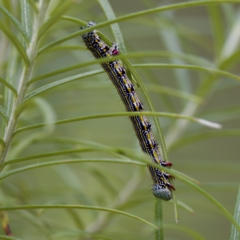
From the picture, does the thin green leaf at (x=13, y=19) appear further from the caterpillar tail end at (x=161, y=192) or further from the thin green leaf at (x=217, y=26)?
the thin green leaf at (x=217, y=26)

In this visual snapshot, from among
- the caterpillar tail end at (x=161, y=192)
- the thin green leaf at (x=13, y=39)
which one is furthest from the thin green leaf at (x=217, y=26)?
the thin green leaf at (x=13, y=39)

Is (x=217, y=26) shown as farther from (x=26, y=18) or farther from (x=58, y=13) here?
(x=58, y=13)

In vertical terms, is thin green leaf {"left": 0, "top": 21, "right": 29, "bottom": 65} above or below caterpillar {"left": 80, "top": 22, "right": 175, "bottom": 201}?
below

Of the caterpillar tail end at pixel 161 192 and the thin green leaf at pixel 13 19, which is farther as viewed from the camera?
the caterpillar tail end at pixel 161 192

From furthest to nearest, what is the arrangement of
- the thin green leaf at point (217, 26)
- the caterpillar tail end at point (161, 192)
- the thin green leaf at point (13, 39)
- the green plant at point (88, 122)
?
the thin green leaf at point (217, 26)
the caterpillar tail end at point (161, 192)
the green plant at point (88, 122)
the thin green leaf at point (13, 39)

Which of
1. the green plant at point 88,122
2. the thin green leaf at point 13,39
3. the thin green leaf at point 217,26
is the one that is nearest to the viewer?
the thin green leaf at point 13,39

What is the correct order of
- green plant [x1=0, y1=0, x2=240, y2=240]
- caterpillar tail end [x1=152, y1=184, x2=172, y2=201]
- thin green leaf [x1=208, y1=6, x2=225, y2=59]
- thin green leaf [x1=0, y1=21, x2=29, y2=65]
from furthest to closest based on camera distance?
thin green leaf [x1=208, y1=6, x2=225, y2=59] → caterpillar tail end [x1=152, y1=184, x2=172, y2=201] → green plant [x1=0, y1=0, x2=240, y2=240] → thin green leaf [x1=0, y1=21, x2=29, y2=65]

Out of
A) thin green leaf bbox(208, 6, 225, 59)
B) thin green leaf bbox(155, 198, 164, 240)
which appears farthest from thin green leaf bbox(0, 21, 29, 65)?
thin green leaf bbox(208, 6, 225, 59)

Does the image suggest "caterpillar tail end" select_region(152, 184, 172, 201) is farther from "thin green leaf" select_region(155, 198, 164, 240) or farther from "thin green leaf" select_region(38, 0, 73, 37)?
"thin green leaf" select_region(38, 0, 73, 37)

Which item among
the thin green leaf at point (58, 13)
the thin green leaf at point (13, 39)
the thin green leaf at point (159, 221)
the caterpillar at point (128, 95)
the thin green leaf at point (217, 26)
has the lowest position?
the thin green leaf at point (159, 221)

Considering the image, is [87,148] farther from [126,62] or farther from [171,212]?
[171,212]

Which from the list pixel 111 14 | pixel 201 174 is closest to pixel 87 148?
pixel 111 14
